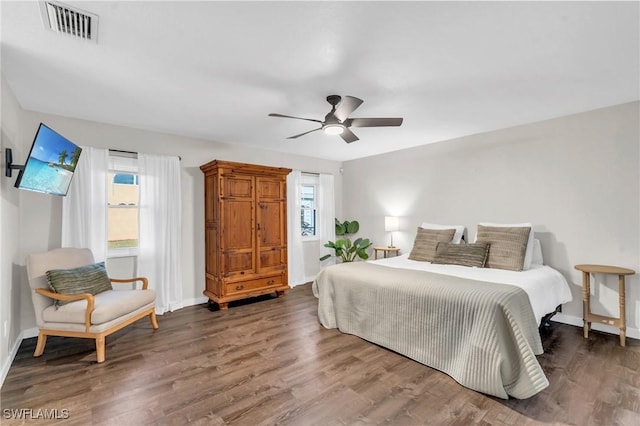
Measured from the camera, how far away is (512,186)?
3.95 m

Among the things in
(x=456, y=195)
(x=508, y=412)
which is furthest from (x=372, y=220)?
(x=508, y=412)

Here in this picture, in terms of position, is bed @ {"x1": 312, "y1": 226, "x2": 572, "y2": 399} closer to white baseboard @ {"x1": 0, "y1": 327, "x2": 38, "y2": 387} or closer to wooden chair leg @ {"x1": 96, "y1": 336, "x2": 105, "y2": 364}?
wooden chair leg @ {"x1": 96, "y1": 336, "x2": 105, "y2": 364}

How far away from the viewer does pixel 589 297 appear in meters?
3.29

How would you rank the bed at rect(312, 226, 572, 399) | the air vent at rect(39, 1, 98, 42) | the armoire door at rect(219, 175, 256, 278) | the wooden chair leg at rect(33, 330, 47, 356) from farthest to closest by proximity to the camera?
the armoire door at rect(219, 175, 256, 278), the wooden chair leg at rect(33, 330, 47, 356), the bed at rect(312, 226, 572, 399), the air vent at rect(39, 1, 98, 42)

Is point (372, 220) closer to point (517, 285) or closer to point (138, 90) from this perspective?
point (517, 285)

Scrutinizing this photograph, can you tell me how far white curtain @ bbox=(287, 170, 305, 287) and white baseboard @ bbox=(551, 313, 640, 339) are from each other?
12.4 feet

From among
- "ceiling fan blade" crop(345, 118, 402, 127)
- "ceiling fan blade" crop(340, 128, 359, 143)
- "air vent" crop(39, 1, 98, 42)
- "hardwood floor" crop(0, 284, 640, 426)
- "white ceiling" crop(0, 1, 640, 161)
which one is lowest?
"hardwood floor" crop(0, 284, 640, 426)

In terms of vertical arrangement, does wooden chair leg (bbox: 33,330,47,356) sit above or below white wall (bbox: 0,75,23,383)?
below

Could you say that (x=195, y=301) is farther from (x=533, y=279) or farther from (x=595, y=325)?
(x=595, y=325)

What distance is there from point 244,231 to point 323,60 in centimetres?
278

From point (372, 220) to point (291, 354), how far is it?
350 centimetres

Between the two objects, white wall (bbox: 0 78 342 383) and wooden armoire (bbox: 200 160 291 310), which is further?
wooden armoire (bbox: 200 160 291 310)

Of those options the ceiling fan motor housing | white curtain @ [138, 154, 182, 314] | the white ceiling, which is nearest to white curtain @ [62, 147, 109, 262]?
white curtain @ [138, 154, 182, 314]

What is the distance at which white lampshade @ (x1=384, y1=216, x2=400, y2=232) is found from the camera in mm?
5168
